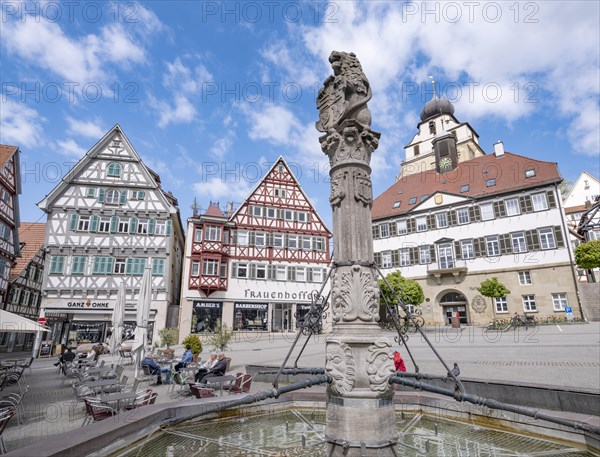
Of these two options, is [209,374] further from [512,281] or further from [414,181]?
[414,181]

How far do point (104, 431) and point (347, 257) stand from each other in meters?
3.31

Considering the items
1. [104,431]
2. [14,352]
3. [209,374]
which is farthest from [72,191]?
[104,431]

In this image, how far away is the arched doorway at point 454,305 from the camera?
30.6 metres

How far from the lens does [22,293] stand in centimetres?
2658

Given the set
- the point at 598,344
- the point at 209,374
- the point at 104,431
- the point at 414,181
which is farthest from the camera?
→ the point at 414,181

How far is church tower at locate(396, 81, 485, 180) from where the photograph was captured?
50938mm

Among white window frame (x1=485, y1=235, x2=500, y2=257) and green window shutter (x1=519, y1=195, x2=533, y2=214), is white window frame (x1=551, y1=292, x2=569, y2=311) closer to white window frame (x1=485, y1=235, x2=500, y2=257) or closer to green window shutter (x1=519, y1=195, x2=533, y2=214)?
white window frame (x1=485, y1=235, x2=500, y2=257)

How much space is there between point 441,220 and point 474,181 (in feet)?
15.9

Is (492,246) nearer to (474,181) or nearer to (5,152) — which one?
(474,181)

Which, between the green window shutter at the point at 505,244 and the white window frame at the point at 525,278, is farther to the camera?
the green window shutter at the point at 505,244

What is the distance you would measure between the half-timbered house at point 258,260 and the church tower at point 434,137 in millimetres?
26022

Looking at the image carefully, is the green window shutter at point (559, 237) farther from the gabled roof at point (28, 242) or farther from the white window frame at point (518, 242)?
the gabled roof at point (28, 242)

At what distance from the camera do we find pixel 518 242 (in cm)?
2862

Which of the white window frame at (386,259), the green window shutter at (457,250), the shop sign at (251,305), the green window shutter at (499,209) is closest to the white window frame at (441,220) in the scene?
the green window shutter at (457,250)
